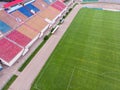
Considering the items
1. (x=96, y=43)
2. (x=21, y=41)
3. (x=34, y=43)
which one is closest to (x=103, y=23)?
(x=96, y=43)

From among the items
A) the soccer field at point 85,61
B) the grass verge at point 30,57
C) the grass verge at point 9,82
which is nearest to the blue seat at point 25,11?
the grass verge at point 30,57

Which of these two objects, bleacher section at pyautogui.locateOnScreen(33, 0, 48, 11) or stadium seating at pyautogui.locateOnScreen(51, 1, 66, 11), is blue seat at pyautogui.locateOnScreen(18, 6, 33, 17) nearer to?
bleacher section at pyautogui.locateOnScreen(33, 0, 48, 11)

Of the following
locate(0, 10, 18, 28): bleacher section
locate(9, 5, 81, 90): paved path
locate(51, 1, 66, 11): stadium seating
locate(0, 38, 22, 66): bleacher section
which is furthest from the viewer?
locate(51, 1, 66, 11): stadium seating

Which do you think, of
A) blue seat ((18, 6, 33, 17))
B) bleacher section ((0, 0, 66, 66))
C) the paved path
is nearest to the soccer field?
the paved path

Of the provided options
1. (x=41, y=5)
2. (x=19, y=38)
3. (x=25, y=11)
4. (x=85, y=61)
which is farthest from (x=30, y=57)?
(x=41, y=5)

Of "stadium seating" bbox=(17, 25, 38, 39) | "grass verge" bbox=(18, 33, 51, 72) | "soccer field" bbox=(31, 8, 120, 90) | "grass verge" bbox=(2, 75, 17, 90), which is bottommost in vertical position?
"soccer field" bbox=(31, 8, 120, 90)

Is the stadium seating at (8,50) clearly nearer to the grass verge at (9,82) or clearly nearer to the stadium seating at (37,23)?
the grass verge at (9,82)

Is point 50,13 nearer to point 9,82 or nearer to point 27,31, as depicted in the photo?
point 27,31
